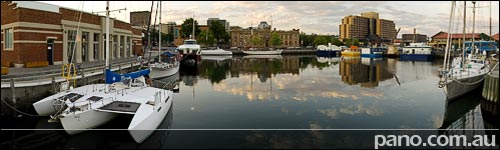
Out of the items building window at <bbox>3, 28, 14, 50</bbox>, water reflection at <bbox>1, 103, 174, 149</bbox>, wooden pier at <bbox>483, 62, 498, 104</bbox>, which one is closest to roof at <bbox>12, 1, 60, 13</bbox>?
building window at <bbox>3, 28, 14, 50</bbox>

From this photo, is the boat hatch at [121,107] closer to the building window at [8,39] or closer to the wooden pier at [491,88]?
the wooden pier at [491,88]

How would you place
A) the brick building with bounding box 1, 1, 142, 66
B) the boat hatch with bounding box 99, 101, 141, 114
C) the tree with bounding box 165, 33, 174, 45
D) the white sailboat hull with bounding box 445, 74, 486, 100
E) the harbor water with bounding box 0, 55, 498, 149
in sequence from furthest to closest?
the tree with bounding box 165, 33, 174, 45, the brick building with bounding box 1, 1, 142, 66, the white sailboat hull with bounding box 445, 74, 486, 100, the boat hatch with bounding box 99, 101, 141, 114, the harbor water with bounding box 0, 55, 498, 149

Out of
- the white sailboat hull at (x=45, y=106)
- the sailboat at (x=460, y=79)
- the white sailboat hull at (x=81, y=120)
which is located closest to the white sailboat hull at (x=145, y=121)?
the white sailboat hull at (x=81, y=120)

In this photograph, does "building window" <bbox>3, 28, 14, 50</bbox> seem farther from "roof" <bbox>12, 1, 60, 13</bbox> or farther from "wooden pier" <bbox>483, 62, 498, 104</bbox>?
"wooden pier" <bbox>483, 62, 498, 104</bbox>

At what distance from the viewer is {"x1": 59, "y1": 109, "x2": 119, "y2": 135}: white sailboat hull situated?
13.3 m

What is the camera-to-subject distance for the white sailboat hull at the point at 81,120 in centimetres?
1334

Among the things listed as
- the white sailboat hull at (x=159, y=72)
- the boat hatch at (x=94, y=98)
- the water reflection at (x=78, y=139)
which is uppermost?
the white sailboat hull at (x=159, y=72)

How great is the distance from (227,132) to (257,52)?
10116cm

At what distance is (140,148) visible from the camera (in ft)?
41.2

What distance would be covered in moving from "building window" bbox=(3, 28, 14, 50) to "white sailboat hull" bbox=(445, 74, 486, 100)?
32092 millimetres

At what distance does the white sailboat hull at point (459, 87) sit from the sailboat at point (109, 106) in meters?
16.3

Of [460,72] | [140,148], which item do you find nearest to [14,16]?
[140,148]

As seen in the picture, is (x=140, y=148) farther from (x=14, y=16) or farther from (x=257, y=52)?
(x=257, y=52)

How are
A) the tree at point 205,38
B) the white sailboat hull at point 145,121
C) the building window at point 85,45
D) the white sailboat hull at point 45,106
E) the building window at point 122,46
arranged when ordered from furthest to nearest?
1. the tree at point 205,38
2. the building window at point 122,46
3. the building window at point 85,45
4. the white sailboat hull at point 45,106
5. the white sailboat hull at point 145,121
